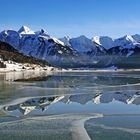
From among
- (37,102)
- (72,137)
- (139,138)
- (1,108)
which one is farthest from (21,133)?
(37,102)

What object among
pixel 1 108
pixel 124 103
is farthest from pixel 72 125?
pixel 124 103

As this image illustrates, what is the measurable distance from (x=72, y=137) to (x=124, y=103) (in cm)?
1556

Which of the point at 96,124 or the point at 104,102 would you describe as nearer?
the point at 96,124

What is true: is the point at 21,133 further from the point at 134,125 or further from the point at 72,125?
the point at 134,125

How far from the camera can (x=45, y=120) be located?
2344 centimetres

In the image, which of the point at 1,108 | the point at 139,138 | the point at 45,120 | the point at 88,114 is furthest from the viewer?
the point at 1,108

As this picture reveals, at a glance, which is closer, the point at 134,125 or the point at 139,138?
the point at 139,138

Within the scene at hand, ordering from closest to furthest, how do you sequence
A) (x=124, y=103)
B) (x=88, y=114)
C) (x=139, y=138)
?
1. (x=139, y=138)
2. (x=88, y=114)
3. (x=124, y=103)

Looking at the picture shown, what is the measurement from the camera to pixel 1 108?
1151 inches

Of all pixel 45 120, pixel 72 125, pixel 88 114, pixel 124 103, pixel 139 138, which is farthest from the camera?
pixel 124 103

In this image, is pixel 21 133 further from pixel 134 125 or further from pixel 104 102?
pixel 104 102

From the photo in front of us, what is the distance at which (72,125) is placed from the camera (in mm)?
21688

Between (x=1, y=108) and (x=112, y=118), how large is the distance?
8.98m

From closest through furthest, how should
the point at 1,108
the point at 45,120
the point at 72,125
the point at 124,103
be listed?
the point at 72,125
the point at 45,120
the point at 1,108
the point at 124,103
